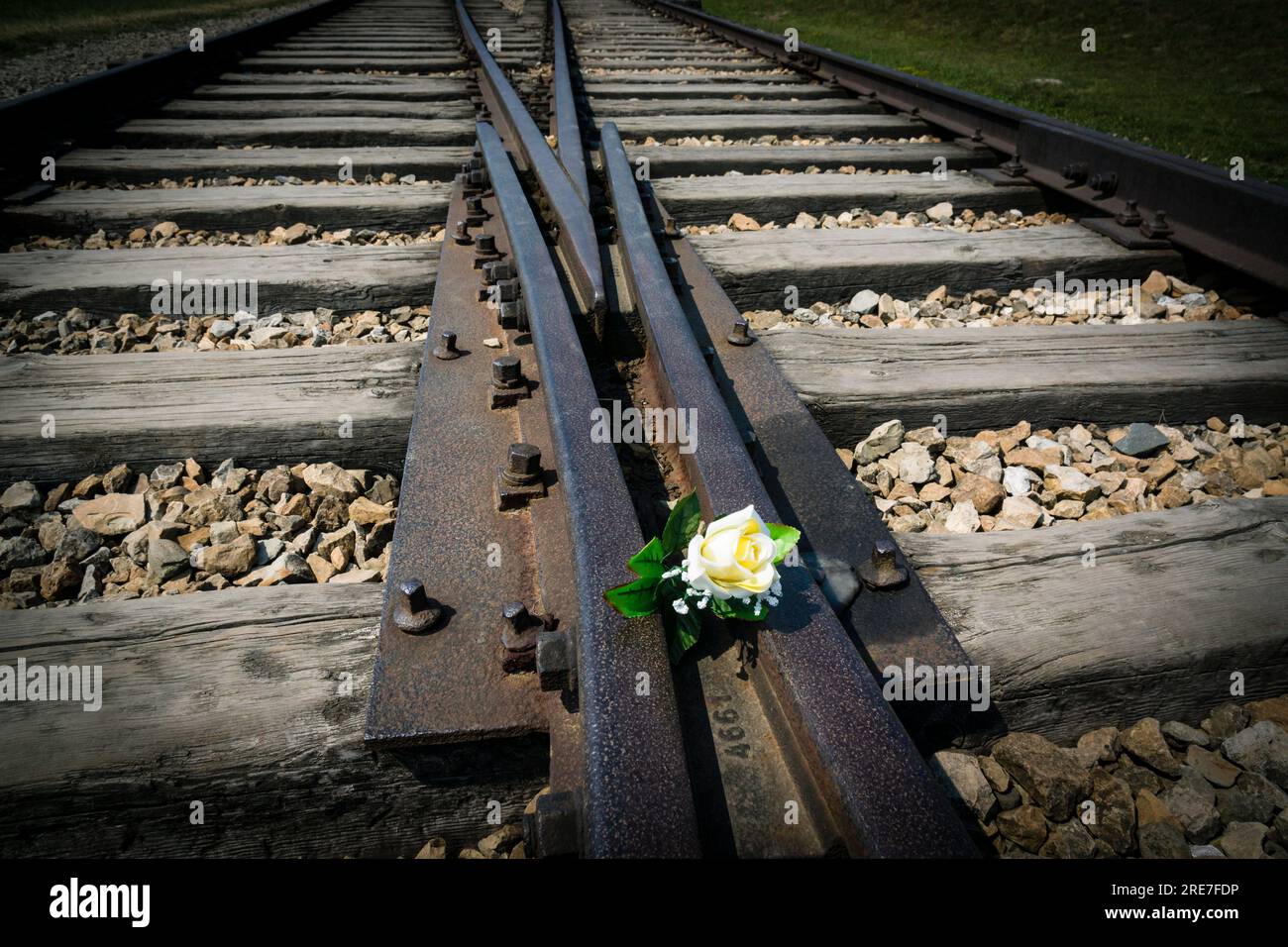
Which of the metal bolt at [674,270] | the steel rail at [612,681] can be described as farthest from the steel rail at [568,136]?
the steel rail at [612,681]

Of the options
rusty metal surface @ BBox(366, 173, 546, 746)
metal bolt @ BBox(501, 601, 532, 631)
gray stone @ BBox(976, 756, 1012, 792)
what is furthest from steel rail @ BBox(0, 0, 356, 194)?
gray stone @ BBox(976, 756, 1012, 792)

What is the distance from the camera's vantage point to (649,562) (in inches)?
35.7

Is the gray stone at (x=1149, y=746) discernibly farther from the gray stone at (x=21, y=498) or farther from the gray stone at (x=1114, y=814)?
the gray stone at (x=21, y=498)

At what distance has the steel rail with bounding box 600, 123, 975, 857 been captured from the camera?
72cm

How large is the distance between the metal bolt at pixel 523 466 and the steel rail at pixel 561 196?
502 millimetres

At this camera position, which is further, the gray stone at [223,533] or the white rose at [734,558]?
the gray stone at [223,533]

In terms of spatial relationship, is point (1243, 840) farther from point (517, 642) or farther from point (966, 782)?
point (517, 642)

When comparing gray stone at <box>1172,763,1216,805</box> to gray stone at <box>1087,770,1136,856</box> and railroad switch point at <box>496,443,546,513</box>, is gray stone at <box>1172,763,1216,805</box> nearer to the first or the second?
gray stone at <box>1087,770,1136,856</box>

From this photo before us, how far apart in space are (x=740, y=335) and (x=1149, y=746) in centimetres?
116

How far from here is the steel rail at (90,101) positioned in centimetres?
297

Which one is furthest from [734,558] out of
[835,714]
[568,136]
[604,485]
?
[568,136]
